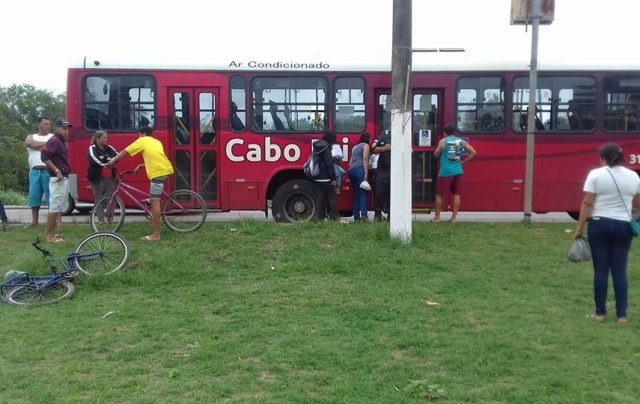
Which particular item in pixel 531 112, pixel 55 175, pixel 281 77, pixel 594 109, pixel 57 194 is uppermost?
pixel 281 77

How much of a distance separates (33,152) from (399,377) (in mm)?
7918

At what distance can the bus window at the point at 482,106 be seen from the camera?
10250mm

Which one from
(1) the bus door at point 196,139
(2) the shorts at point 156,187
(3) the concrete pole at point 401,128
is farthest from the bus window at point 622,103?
(2) the shorts at point 156,187

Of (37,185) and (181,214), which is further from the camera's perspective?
(37,185)

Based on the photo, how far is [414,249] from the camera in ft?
25.0

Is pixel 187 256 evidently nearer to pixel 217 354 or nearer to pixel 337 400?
pixel 217 354

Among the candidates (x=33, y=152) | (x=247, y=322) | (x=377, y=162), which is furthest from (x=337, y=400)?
(x=33, y=152)

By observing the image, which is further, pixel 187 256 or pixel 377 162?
pixel 377 162

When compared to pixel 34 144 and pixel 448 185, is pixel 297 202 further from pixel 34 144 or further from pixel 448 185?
pixel 34 144

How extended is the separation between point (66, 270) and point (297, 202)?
178 inches

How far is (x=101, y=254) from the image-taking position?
22.4 ft

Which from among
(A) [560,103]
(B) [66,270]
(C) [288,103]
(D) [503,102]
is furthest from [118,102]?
(A) [560,103]

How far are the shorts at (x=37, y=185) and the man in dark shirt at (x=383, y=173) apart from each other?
5.25m

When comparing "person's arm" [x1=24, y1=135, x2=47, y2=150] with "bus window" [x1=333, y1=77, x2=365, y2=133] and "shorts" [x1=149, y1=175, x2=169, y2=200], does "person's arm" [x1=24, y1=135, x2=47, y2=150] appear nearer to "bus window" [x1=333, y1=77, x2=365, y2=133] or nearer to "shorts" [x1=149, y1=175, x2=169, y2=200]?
"shorts" [x1=149, y1=175, x2=169, y2=200]
